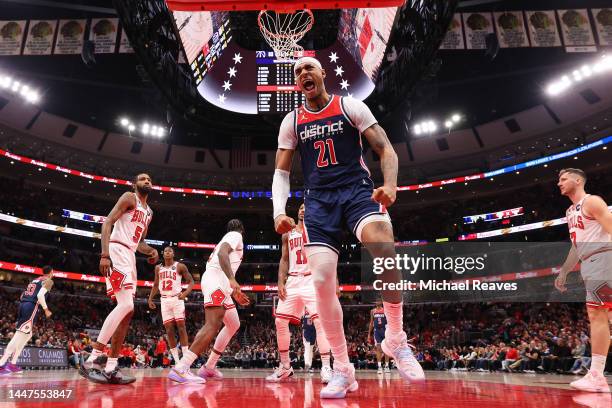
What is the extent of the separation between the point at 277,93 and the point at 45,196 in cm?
2413

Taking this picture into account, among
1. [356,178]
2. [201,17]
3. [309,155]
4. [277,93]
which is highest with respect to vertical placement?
[201,17]

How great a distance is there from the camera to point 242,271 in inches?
1401

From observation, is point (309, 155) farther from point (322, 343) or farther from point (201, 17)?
point (201, 17)

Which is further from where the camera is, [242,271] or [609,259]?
[242,271]

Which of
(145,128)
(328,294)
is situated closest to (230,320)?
(328,294)

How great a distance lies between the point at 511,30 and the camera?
15672 millimetres

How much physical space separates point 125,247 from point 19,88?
2713 cm

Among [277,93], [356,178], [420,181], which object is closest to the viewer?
[356,178]

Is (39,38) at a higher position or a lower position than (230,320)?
higher

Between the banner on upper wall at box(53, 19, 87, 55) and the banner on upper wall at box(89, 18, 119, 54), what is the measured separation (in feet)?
2.45

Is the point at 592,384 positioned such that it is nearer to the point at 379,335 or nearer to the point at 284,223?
the point at 284,223

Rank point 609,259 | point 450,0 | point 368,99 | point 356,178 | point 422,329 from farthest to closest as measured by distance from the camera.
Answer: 1. point 422,329
2. point 368,99
3. point 450,0
4. point 609,259
5. point 356,178

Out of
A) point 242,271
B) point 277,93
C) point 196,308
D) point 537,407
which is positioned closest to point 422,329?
point 242,271

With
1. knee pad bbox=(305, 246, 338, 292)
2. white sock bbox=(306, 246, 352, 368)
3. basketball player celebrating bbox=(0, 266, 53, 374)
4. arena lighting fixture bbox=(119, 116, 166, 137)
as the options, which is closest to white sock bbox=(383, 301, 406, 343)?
white sock bbox=(306, 246, 352, 368)
